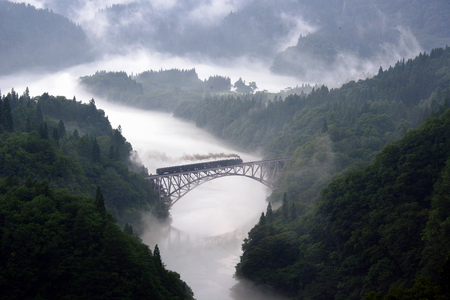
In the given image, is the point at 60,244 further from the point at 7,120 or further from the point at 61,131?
the point at 61,131

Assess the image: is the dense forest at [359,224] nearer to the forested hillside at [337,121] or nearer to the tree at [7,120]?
the forested hillside at [337,121]

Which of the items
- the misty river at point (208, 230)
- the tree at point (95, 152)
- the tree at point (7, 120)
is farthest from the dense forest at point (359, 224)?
the tree at point (7, 120)

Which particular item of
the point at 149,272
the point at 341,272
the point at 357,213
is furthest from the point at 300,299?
the point at 149,272

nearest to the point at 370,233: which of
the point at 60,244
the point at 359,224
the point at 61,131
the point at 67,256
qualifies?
the point at 359,224

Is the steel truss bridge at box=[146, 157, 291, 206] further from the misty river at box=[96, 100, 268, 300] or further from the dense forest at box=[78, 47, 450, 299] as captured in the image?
the misty river at box=[96, 100, 268, 300]

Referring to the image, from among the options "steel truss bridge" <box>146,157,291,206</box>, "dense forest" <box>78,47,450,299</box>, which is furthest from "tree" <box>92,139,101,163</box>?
"dense forest" <box>78,47,450,299</box>
